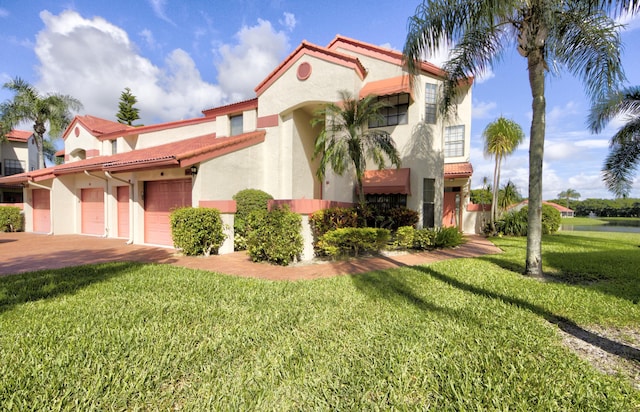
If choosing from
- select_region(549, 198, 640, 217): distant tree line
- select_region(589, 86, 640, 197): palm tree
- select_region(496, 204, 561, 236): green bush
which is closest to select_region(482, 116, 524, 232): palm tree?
select_region(496, 204, 561, 236): green bush

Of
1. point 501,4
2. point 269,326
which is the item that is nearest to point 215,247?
point 269,326

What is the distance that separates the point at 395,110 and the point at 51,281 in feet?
51.2

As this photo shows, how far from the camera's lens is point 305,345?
13.0 ft

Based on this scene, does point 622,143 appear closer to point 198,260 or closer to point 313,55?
point 313,55

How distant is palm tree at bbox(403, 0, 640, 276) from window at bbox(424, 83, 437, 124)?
6.01 meters

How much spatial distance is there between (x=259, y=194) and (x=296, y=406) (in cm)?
1165

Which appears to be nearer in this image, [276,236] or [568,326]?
[568,326]

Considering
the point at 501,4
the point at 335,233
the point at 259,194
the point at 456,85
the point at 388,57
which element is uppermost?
the point at 388,57

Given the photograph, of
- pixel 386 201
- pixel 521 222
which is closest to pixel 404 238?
pixel 386 201

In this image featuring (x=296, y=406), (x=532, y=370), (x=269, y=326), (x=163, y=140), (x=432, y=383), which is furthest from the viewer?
(x=163, y=140)

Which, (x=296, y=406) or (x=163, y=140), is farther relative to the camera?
(x=163, y=140)

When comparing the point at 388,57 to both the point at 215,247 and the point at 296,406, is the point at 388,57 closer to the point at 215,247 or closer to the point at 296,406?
the point at 215,247

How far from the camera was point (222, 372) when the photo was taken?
3.33m

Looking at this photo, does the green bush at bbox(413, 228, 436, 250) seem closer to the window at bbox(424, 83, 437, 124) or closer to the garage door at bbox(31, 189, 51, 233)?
the window at bbox(424, 83, 437, 124)
